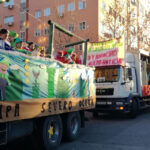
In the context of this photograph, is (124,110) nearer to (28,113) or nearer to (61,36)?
(28,113)

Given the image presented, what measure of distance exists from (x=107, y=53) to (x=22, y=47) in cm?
551

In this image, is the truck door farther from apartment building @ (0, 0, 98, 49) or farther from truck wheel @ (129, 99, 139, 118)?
Result: apartment building @ (0, 0, 98, 49)

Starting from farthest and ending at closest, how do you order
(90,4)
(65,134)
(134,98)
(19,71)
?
(90,4) < (134,98) < (65,134) < (19,71)

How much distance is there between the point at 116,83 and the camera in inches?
441

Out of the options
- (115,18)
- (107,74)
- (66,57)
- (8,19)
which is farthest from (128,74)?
(8,19)

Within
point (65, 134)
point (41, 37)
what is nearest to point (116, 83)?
point (65, 134)

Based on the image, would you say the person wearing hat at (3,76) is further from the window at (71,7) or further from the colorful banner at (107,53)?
the window at (71,7)

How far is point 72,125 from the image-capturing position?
749cm

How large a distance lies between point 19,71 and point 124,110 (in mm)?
6978

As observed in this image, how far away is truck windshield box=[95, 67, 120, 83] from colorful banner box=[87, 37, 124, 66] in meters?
0.29

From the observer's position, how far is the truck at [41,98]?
480 centimetres

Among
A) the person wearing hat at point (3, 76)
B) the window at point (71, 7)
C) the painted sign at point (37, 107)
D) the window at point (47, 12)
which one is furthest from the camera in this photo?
the window at point (47, 12)

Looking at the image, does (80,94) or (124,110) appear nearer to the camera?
(80,94)

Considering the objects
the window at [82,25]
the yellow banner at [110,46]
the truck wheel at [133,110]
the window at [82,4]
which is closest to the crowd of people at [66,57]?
the yellow banner at [110,46]
